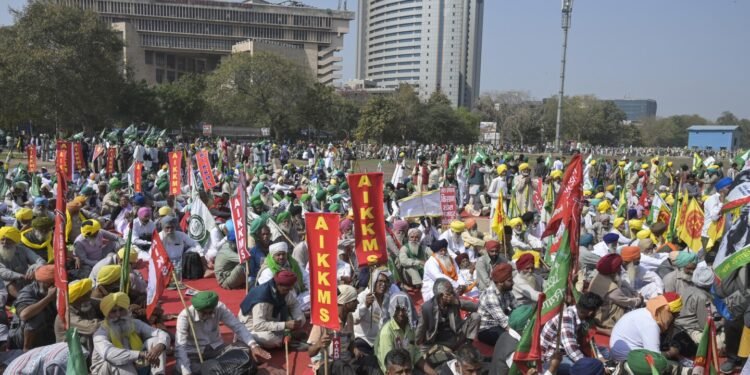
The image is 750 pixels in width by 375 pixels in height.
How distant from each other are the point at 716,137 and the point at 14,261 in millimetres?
85602

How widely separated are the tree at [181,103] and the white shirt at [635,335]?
5075 cm

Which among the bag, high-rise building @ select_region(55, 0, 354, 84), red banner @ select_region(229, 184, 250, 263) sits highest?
high-rise building @ select_region(55, 0, 354, 84)

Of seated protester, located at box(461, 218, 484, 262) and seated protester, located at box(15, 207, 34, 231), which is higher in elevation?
seated protester, located at box(15, 207, 34, 231)

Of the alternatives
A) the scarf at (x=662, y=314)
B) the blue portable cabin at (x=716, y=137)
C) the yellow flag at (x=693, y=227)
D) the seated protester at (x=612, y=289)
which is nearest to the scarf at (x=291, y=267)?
the seated protester at (x=612, y=289)

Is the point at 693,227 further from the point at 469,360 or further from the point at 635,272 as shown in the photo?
the point at 469,360

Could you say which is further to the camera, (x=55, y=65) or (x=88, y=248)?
(x=55, y=65)

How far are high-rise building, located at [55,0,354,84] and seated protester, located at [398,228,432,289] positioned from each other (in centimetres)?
8267

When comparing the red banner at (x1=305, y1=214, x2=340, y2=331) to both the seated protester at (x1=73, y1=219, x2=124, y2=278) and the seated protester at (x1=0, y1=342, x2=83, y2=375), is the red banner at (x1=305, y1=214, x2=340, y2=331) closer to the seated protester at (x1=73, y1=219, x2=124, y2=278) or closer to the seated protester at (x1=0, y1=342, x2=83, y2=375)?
the seated protester at (x1=0, y1=342, x2=83, y2=375)

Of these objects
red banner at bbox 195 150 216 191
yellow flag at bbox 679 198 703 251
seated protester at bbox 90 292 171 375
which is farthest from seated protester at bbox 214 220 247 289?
yellow flag at bbox 679 198 703 251

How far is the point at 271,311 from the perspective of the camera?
6.39 m

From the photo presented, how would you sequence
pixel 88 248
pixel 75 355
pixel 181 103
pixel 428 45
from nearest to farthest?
1. pixel 75 355
2. pixel 88 248
3. pixel 181 103
4. pixel 428 45

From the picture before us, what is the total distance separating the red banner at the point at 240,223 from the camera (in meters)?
7.72

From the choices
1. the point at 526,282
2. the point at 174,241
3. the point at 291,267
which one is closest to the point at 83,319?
the point at 291,267

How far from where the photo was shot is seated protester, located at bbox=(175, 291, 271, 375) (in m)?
5.64
